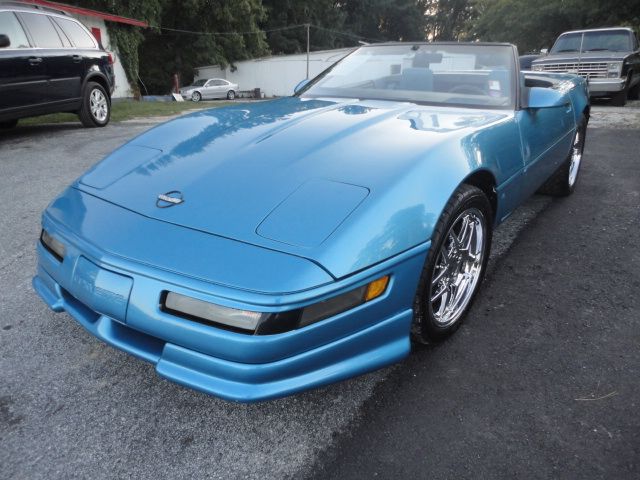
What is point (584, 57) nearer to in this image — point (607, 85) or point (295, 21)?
point (607, 85)

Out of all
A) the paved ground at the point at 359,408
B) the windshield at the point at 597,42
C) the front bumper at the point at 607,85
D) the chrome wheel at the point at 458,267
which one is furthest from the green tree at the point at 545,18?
the chrome wheel at the point at 458,267

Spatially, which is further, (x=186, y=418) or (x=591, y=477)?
(x=186, y=418)

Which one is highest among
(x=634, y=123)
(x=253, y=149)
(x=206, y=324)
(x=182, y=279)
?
(x=253, y=149)

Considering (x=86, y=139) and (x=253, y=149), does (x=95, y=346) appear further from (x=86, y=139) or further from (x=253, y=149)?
(x=86, y=139)

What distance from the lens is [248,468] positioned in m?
1.45

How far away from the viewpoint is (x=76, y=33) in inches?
263

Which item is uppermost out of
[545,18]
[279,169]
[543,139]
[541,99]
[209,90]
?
[545,18]

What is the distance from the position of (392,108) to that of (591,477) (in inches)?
73.8

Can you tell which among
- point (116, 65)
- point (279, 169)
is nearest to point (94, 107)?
point (279, 169)

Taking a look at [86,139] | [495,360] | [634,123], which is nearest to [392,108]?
[495,360]

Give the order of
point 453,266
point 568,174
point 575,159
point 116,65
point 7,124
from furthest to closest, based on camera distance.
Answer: point 116,65
point 7,124
point 575,159
point 568,174
point 453,266

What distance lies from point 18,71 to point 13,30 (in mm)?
524

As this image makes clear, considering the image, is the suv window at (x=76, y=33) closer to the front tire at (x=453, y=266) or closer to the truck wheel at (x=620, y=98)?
the front tire at (x=453, y=266)

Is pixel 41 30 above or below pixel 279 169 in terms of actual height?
above
